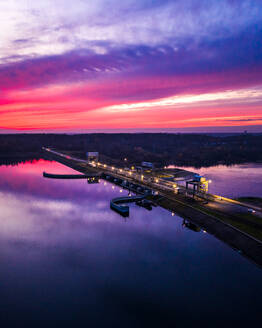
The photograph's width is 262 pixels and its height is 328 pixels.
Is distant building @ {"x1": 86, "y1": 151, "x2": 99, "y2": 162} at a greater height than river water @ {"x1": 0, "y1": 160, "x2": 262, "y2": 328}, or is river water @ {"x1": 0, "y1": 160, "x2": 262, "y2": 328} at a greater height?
distant building @ {"x1": 86, "y1": 151, "x2": 99, "y2": 162}

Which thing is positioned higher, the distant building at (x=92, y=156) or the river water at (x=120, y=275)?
the distant building at (x=92, y=156)

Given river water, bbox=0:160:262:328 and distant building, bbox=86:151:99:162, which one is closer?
river water, bbox=0:160:262:328

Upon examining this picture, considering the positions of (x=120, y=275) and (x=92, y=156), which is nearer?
(x=120, y=275)

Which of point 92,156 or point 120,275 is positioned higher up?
point 92,156

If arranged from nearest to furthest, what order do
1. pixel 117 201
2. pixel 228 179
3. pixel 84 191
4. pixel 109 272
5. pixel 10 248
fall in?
pixel 109 272, pixel 10 248, pixel 117 201, pixel 84 191, pixel 228 179

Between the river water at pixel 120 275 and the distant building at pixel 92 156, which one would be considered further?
the distant building at pixel 92 156

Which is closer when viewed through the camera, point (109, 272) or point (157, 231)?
point (109, 272)

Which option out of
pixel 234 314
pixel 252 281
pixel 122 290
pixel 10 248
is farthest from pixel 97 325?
pixel 10 248

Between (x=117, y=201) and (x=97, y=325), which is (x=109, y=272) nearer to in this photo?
(x=97, y=325)
